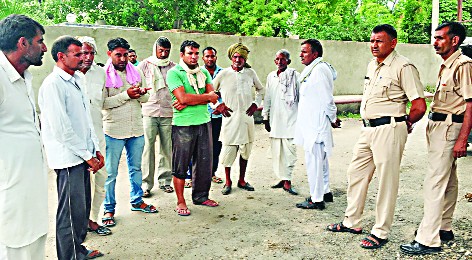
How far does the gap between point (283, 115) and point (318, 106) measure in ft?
2.62

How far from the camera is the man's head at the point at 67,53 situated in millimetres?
3256

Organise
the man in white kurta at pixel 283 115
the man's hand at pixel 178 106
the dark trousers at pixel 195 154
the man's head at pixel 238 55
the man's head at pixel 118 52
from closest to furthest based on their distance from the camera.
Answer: the man's head at pixel 118 52
the man's hand at pixel 178 106
the dark trousers at pixel 195 154
the man's head at pixel 238 55
the man in white kurta at pixel 283 115

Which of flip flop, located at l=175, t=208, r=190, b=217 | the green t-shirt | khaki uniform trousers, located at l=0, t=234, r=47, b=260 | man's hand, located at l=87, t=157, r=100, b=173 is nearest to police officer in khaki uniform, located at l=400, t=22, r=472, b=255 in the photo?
flip flop, located at l=175, t=208, r=190, b=217

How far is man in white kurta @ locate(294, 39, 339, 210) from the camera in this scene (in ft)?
16.0

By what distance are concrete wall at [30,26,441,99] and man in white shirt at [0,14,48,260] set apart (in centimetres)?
572

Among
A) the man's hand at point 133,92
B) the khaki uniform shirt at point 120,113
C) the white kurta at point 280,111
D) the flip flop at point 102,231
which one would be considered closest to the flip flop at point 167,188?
the khaki uniform shirt at point 120,113

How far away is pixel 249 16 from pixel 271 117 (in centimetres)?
1042

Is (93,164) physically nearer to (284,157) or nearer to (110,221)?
(110,221)

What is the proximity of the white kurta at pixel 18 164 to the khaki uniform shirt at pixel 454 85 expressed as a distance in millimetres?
3343

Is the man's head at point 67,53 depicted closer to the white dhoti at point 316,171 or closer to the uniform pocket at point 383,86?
the uniform pocket at point 383,86

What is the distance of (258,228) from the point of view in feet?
14.5

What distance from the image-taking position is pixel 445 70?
12.5 feet

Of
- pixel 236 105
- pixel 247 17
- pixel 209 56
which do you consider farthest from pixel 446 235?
pixel 247 17

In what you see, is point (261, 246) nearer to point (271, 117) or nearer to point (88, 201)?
point (88, 201)
